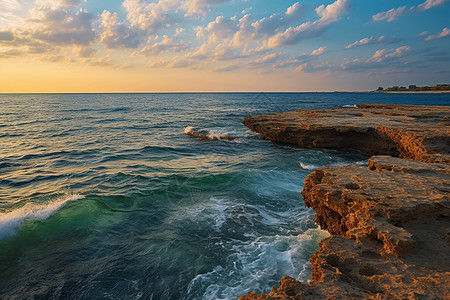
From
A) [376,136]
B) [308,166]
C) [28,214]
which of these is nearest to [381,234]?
[308,166]

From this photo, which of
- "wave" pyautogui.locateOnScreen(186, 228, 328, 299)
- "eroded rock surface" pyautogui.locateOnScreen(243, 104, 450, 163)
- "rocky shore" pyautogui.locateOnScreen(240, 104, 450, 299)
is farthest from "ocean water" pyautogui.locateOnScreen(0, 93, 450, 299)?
"rocky shore" pyautogui.locateOnScreen(240, 104, 450, 299)

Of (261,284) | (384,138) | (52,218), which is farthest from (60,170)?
(384,138)

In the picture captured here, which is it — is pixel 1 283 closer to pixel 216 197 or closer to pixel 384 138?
pixel 216 197

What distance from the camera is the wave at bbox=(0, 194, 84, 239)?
31.5 feet

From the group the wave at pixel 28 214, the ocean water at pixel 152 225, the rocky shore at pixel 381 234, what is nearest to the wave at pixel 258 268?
the ocean water at pixel 152 225

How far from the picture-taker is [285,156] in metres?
21.0

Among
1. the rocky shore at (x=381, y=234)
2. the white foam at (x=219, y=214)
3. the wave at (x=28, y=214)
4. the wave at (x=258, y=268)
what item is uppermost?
the rocky shore at (x=381, y=234)

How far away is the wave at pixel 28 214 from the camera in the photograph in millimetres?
9613

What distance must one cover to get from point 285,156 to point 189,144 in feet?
36.2

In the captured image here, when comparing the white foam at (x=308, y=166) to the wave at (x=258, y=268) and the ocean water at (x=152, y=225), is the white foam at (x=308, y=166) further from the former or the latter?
the wave at (x=258, y=268)

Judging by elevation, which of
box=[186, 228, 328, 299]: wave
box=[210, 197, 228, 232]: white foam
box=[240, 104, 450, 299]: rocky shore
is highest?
box=[240, 104, 450, 299]: rocky shore

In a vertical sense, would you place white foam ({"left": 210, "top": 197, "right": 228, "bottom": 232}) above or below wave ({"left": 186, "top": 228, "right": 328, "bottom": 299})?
below

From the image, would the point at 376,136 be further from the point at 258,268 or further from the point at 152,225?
the point at 152,225

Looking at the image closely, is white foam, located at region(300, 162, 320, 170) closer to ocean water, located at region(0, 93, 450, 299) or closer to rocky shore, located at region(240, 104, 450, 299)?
ocean water, located at region(0, 93, 450, 299)
